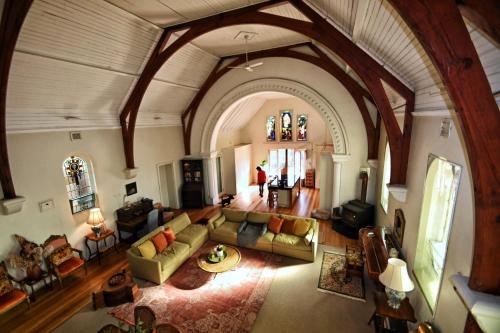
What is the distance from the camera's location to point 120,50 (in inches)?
198

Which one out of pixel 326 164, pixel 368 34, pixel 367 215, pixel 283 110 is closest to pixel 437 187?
pixel 368 34

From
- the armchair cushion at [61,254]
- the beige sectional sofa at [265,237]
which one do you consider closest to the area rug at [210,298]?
the beige sectional sofa at [265,237]

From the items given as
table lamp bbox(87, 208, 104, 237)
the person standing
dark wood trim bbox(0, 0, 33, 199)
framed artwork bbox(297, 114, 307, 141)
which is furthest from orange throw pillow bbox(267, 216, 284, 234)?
framed artwork bbox(297, 114, 307, 141)

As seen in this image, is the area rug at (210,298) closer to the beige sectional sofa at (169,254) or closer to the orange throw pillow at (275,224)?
the beige sectional sofa at (169,254)

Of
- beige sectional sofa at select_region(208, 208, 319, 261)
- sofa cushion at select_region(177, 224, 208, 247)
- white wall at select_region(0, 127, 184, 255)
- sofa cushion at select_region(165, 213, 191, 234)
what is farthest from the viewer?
sofa cushion at select_region(165, 213, 191, 234)

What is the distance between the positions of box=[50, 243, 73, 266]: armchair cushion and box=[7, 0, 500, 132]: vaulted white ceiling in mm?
2685

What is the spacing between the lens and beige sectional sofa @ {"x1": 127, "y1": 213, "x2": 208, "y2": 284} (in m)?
4.94

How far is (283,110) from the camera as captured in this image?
11875 mm

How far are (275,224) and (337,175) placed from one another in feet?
8.93

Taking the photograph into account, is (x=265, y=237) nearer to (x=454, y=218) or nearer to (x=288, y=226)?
(x=288, y=226)

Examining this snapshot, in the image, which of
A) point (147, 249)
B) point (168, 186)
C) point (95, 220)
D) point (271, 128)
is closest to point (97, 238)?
point (95, 220)

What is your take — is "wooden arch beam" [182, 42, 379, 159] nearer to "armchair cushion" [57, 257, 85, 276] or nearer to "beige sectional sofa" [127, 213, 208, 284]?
"beige sectional sofa" [127, 213, 208, 284]

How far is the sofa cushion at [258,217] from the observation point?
6.53m

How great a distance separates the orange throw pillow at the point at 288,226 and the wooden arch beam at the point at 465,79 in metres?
4.78
